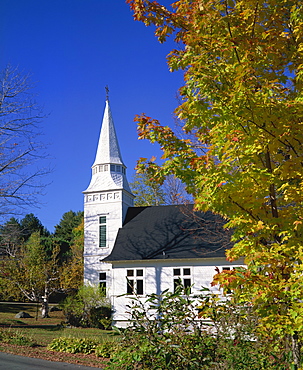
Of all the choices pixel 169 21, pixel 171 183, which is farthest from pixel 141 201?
pixel 169 21

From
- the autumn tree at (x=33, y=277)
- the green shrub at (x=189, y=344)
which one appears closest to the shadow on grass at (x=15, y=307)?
the autumn tree at (x=33, y=277)

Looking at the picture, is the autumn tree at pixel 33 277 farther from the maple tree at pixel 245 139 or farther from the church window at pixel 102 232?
the maple tree at pixel 245 139

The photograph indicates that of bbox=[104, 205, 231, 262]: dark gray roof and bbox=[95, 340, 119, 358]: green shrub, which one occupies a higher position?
bbox=[104, 205, 231, 262]: dark gray roof

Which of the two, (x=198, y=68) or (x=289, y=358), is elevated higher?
(x=198, y=68)

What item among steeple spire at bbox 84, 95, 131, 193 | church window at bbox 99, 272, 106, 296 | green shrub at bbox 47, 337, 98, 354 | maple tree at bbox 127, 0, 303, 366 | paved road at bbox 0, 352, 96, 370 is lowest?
paved road at bbox 0, 352, 96, 370

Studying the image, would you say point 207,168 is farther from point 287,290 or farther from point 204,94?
point 287,290

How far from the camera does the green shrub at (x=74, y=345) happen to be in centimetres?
1254

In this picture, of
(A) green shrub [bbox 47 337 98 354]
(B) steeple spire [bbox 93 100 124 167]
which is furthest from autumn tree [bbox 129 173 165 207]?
(A) green shrub [bbox 47 337 98 354]

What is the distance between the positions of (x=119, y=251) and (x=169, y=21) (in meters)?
18.3

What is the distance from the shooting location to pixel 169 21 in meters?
5.93

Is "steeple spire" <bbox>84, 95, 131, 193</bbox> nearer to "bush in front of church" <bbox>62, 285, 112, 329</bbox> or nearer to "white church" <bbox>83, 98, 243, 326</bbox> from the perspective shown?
"white church" <bbox>83, 98, 243, 326</bbox>

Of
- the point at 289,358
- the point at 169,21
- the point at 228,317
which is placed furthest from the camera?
the point at 169,21

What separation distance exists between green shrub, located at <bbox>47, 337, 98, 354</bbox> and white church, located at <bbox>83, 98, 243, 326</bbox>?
588 cm

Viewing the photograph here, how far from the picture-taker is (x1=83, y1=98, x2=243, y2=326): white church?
2117 centimetres
